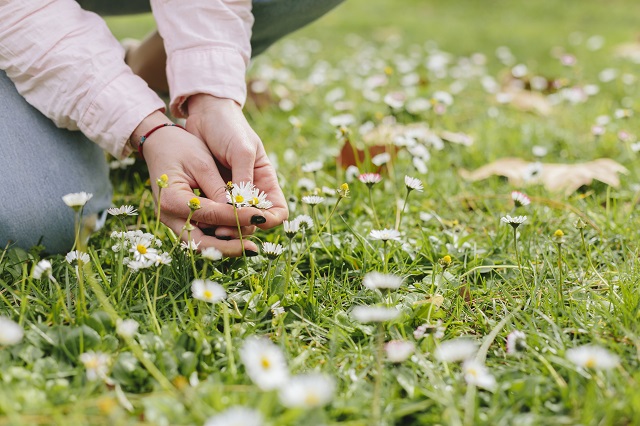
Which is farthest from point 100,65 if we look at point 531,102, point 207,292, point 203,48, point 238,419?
point 531,102

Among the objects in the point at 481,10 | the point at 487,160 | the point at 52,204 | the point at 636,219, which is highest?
the point at 52,204

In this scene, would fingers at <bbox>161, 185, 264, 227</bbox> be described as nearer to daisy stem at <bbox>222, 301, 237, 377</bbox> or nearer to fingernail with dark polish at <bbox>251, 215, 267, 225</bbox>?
fingernail with dark polish at <bbox>251, 215, 267, 225</bbox>

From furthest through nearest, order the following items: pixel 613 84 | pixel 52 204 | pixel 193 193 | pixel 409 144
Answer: pixel 613 84 < pixel 409 144 < pixel 52 204 < pixel 193 193

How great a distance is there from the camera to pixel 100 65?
3.66 ft

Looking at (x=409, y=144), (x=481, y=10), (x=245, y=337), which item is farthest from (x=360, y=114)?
(x=481, y=10)

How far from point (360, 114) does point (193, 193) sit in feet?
3.82

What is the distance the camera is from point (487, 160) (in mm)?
1740

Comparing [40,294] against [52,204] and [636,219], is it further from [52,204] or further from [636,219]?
[636,219]

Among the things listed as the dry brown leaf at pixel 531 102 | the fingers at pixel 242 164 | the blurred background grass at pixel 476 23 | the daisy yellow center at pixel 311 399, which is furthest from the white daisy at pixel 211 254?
the blurred background grass at pixel 476 23

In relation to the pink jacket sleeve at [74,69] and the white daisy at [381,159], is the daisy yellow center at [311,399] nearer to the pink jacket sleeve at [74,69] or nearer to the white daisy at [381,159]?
the pink jacket sleeve at [74,69]

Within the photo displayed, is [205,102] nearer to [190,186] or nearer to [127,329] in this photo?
[190,186]

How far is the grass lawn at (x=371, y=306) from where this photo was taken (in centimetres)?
73

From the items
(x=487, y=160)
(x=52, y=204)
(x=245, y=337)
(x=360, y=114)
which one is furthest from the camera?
(x=360, y=114)

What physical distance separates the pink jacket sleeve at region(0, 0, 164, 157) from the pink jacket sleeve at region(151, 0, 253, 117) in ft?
0.25
